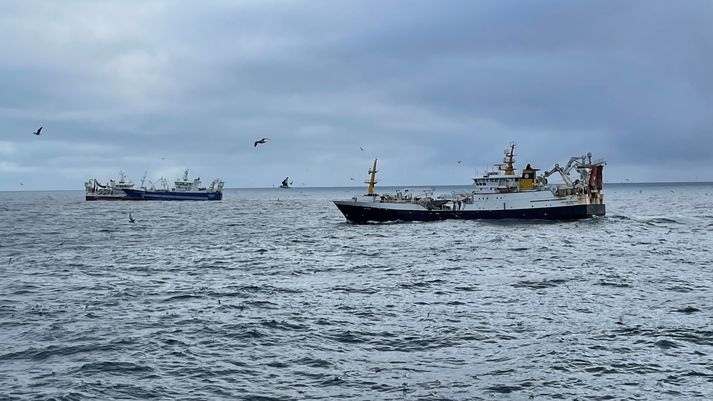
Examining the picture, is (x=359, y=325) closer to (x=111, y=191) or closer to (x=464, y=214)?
(x=464, y=214)

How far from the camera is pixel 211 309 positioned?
25.5 metres

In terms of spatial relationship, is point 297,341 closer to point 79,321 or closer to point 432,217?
point 79,321

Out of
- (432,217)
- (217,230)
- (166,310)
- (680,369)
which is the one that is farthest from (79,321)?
(432,217)

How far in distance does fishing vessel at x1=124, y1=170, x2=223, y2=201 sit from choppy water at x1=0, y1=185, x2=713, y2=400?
143 meters

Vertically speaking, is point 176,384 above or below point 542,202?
below

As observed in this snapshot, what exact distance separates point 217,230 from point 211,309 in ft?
165

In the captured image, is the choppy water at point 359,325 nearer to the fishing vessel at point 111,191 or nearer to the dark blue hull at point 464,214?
the dark blue hull at point 464,214

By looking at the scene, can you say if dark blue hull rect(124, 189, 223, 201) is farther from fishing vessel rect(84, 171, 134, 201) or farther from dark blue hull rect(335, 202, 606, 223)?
dark blue hull rect(335, 202, 606, 223)

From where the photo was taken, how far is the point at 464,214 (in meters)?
81.2

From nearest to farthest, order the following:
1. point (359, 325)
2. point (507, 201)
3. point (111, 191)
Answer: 1. point (359, 325)
2. point (507, 201)
3. point (111, 191)

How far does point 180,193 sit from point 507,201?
132 metres

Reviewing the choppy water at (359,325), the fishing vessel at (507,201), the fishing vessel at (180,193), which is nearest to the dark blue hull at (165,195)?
the fishing vessel at (180,193)

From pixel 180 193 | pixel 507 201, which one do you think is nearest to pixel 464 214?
pixel 507 201

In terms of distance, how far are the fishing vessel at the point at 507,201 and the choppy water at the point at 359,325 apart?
A: 30.3 m
